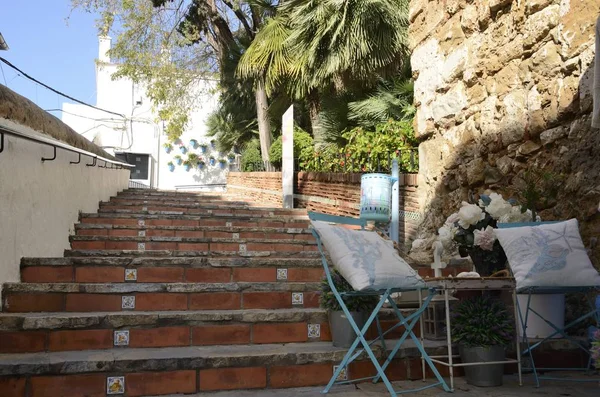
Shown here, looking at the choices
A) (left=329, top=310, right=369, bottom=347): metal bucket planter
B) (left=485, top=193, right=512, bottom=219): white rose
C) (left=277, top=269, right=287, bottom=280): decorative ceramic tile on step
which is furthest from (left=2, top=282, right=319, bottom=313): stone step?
(left=485, top=193, right=512, bottom=219): white rose

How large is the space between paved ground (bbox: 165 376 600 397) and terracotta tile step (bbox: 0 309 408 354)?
58cm

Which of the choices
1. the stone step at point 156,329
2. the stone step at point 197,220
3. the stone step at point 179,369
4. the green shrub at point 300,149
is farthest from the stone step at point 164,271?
the green shrub at point 300,149

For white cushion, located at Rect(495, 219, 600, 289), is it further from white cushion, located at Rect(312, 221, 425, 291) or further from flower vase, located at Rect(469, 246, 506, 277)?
white cushion, located at Rect(312, 221, 425, 291)

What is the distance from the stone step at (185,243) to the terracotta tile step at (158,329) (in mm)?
1928

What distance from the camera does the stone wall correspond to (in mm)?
4004

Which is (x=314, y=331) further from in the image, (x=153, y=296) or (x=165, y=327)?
(x=153, y=296)

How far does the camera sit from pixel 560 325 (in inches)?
150

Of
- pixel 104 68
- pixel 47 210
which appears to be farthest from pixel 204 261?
pixel 104 68

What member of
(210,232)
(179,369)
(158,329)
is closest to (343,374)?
(179,369)

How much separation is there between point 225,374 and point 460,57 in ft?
11.8

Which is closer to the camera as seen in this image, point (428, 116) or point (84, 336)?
point (84, 336)

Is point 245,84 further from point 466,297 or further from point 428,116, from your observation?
point 466,297

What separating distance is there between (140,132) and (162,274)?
61.0 ft

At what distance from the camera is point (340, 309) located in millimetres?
3791
